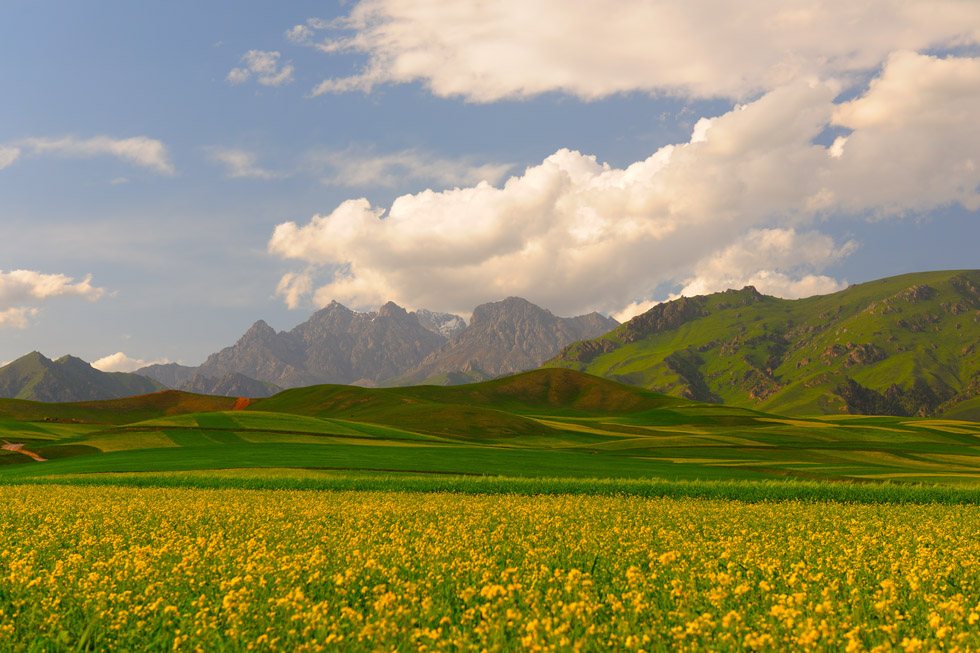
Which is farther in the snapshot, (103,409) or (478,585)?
(103,409)

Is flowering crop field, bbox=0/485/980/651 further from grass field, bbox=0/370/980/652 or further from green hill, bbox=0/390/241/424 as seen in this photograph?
green hill, bbox=0/390/241/424

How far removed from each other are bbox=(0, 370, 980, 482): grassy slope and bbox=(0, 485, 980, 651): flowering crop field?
38.8 metres

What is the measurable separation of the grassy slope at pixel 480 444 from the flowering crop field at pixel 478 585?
38799 mm

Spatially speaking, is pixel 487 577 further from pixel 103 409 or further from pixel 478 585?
pixel 103 409

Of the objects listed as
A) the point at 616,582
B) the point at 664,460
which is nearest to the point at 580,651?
the point at 616,582

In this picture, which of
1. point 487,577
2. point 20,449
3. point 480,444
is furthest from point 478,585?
point 20,449

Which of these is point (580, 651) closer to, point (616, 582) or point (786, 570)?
point (616, 582)

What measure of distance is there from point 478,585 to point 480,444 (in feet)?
315

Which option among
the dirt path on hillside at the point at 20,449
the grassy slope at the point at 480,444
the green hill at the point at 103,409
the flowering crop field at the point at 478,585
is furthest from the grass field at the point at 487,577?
the green hill at the point at 103,409

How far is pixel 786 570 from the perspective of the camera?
41.1 ft

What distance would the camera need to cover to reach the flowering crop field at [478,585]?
8.06 meters

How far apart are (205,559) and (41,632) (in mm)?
3628

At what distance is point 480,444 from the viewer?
346 feet

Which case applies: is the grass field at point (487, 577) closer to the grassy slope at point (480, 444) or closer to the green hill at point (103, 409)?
the grassy slope at point (480, 444)
